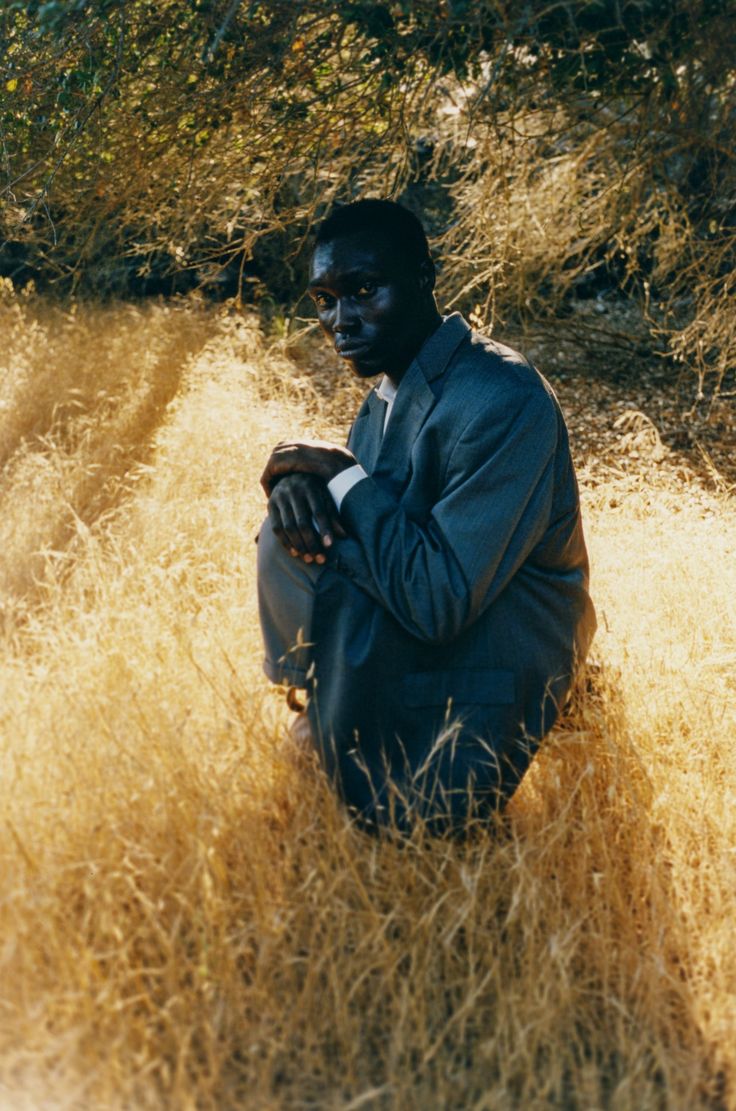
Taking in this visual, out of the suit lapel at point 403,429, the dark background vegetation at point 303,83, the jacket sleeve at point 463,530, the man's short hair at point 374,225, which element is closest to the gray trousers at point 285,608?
the jacket sleeve at point 463,530

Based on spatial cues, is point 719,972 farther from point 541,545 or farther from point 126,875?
point 126,875

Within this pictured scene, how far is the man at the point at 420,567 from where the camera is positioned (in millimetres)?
2543

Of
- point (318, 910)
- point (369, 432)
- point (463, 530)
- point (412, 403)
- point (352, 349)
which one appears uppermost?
point (352, 349)

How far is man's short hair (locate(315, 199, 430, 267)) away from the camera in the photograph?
285 centimetres

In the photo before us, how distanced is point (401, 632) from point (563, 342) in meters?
7.39

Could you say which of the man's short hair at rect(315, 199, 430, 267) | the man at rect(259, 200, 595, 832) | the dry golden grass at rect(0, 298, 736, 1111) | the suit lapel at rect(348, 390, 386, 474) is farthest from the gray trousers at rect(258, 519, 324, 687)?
the man's short hair at rect(315, 199, 430, 267)

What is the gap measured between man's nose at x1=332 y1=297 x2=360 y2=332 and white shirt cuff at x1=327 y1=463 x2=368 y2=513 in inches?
18.4

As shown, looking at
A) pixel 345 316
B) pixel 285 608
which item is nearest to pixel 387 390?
pixel 345 316

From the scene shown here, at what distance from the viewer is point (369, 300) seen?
9.39 feet

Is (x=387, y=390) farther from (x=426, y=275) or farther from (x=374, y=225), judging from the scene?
(x=374, y=225)

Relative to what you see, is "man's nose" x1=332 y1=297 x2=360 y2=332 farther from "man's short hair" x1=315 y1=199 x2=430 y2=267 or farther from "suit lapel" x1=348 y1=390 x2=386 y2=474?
"suit lapel" x1=348 y1=390 x2=386 y2=474

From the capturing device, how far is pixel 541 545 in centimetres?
280

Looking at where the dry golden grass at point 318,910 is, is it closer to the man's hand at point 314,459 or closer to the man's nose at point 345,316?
the man's hand at point 314,459

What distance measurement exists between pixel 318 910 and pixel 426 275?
1.73 m
